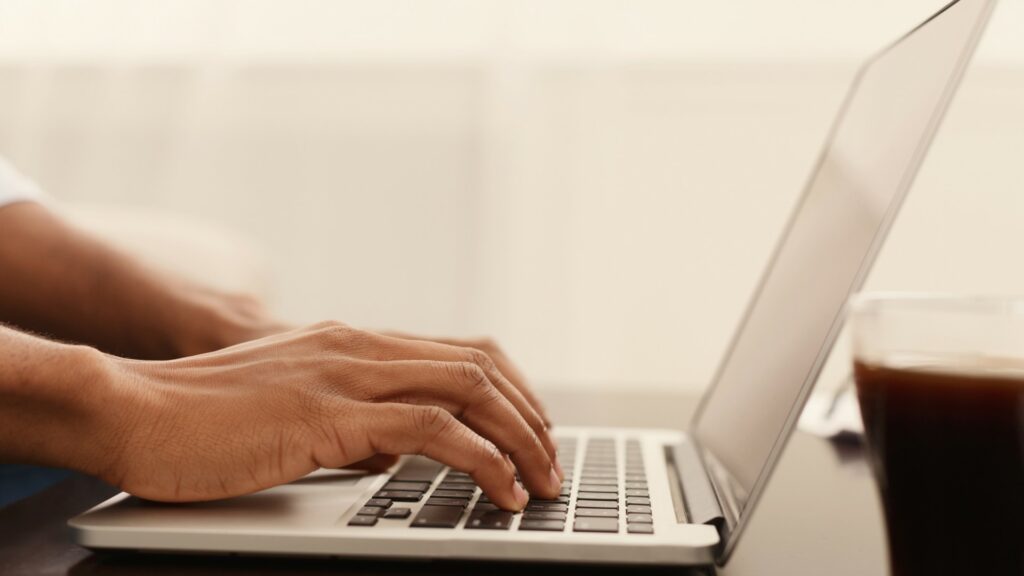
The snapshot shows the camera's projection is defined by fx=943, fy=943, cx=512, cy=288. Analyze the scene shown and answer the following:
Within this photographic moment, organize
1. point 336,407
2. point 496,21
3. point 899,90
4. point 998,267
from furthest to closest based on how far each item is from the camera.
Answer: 1. point 496,21
2. point 998,267
3. point 899,90
4. point 336,407

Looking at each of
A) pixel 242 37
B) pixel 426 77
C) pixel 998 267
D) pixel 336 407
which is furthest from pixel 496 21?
pixel 336 407

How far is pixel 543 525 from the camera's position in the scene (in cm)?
45

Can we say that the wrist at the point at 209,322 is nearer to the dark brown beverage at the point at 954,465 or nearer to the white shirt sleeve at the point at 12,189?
the white shirt sleeve at the point at 12,189

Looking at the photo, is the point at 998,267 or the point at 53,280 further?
the point at 998,267

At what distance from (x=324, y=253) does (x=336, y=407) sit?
6.77 feet

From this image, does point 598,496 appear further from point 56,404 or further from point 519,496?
point 56,404

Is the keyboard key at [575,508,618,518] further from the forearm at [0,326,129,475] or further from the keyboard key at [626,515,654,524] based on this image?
the forearm at [0,326,129,475]

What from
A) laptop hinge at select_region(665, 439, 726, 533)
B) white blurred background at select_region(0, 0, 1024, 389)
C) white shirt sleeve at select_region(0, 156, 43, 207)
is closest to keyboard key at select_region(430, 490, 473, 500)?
laptop hinge at select_region(665, 439, 726, 533)

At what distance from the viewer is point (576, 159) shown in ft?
7.83

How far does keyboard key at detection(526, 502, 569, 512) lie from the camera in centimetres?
49

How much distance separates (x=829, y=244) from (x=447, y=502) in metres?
0.31

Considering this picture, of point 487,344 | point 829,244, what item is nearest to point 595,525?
point 829,244

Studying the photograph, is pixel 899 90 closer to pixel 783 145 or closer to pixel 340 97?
pixel 783 145

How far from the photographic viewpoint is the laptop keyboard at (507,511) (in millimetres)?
453
